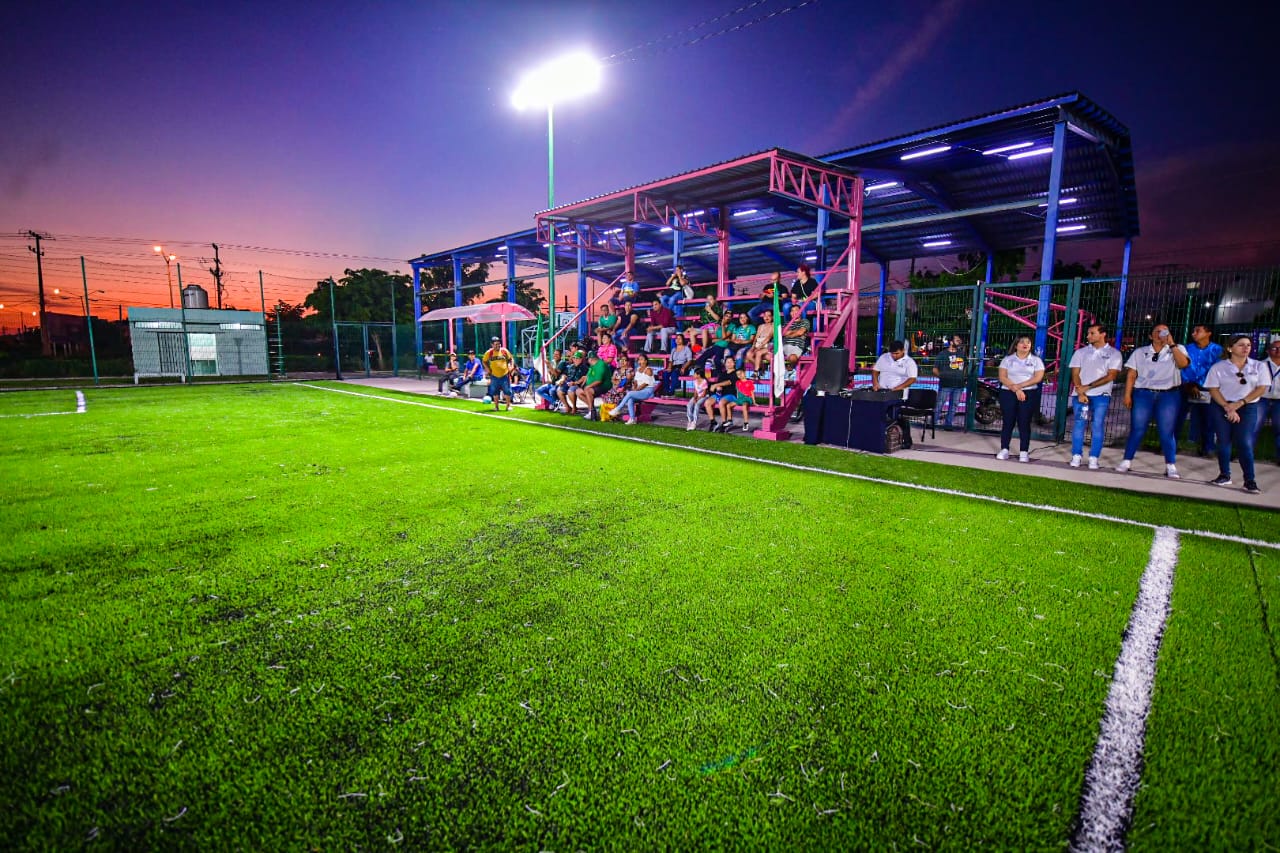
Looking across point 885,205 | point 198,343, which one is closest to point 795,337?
point 885,205

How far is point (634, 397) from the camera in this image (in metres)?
10.8

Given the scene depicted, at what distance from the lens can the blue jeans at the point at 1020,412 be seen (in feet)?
23.7

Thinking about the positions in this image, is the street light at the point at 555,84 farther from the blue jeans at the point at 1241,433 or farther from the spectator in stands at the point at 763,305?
the blue jeans at the point at 1241,433

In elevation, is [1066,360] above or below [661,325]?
below

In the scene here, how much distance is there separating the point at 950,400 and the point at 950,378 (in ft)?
1.45

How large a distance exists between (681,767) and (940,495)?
4599 millimetres

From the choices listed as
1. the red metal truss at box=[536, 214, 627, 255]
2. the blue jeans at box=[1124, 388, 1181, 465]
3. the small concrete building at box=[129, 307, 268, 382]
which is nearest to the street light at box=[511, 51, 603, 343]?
the red metal truss at box=[536, 214, 627, 255]

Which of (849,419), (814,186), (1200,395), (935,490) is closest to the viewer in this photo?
(935,490)

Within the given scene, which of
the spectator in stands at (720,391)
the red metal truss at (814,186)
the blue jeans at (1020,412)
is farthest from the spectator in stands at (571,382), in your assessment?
the blue jeans at (1020,412)

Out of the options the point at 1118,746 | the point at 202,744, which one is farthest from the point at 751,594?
the point at 202,744

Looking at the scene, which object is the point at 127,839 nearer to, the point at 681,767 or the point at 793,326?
the point at 681,767

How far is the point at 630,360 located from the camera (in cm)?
1191

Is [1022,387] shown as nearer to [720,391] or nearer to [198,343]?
[720,391]

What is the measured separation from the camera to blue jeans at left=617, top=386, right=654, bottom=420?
10.8 m
